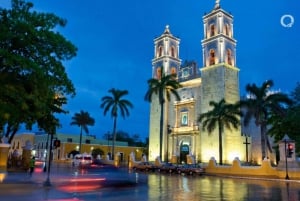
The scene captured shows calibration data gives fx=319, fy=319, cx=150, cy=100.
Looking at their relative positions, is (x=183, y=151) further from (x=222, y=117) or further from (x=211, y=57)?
(x=211, y=57)

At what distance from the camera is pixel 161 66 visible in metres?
61.1

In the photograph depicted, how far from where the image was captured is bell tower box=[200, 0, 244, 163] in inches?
1905

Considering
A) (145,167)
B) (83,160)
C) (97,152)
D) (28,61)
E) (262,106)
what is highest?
(262,106)

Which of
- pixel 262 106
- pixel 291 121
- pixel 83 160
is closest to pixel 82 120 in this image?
pixel 83 160

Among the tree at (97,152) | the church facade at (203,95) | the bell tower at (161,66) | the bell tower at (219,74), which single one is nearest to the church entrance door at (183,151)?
the church facade at (203,95)

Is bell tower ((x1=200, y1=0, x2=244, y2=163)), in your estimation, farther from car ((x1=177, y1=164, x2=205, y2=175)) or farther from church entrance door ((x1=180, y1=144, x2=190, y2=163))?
car ((x1=177, y1=164, x2=205, y2=175))

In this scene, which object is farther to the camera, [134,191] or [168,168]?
[168,168]

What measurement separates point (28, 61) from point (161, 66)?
5263 cm

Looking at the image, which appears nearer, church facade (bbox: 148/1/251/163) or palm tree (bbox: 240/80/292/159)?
palm tree (bbox: 240/80/292/159)

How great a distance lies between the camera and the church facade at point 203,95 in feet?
161

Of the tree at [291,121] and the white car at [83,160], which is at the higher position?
the tree at [291,121]

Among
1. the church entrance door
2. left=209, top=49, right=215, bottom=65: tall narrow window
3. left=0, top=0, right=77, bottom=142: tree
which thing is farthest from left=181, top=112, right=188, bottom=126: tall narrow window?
left=0, top=0, right=77, bottom=142: tree

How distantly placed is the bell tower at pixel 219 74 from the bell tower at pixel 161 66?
999cm

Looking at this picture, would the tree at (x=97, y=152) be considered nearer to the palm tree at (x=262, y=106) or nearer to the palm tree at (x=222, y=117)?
the palm tree at (x=222, y=117)
